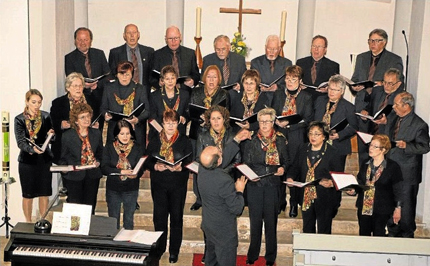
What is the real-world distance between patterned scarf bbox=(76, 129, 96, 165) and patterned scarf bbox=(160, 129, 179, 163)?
0.79 m

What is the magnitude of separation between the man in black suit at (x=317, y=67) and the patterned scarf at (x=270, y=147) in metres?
1.11

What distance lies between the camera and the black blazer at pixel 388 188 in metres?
6.80

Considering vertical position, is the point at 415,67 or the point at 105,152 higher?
the point at 415,67

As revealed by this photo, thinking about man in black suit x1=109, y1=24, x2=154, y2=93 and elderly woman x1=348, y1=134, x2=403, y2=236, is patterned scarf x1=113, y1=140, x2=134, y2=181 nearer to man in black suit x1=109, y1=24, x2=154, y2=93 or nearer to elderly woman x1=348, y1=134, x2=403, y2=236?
man in black suit x1=109, y1=24, x2=154, y2=93

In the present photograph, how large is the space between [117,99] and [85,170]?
0.90 meters

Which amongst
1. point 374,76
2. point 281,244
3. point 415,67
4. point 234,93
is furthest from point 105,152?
point 415,67

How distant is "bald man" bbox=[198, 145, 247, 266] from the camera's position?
6.10 meters

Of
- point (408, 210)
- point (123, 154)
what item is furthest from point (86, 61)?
point (408, 210)

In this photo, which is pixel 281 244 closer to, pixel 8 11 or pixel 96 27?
pixel 8 11

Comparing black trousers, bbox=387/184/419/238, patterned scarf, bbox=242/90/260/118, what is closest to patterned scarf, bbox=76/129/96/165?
patterned scarf, bbox=242/90/260/118

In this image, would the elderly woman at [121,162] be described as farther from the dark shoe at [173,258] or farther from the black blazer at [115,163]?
the dark shoe at [173,258]

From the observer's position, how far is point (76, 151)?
7.29 metres

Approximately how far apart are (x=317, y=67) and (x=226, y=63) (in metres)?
1.09

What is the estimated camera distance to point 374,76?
8.05 meters
